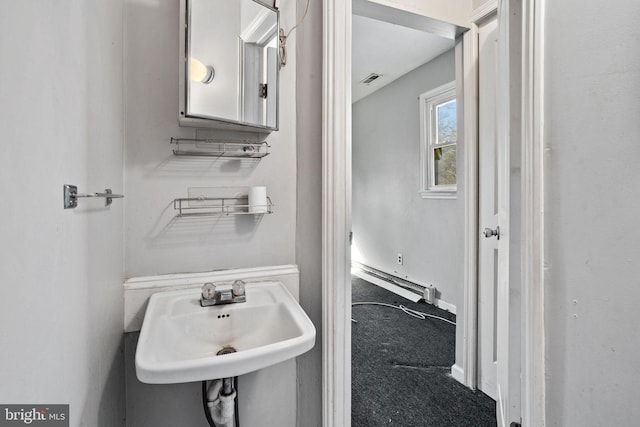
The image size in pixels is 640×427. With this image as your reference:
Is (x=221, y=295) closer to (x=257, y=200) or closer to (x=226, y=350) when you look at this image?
(x=226, y=350)

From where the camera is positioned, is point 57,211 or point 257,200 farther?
point 257,200

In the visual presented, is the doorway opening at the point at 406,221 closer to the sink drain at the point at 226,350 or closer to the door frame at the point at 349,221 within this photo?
the door frame at the point at 349,221

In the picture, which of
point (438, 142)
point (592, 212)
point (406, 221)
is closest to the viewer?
point (592, 212)

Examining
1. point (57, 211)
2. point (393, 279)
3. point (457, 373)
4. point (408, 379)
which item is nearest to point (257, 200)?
point (57, 211)

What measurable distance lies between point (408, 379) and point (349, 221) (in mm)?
1325

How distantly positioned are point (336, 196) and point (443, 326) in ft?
6.88

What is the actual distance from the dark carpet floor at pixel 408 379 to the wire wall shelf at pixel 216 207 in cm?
125

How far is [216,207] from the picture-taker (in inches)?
46.5

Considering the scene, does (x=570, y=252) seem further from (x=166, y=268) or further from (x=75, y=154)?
(x=166, y=268)

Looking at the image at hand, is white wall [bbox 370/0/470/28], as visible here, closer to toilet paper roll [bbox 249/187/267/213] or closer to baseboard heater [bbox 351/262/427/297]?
toilet paper roll [bbox 249/187/267/213]

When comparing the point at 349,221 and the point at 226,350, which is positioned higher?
the point at 349,221

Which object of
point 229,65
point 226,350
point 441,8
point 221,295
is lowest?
point 226,350

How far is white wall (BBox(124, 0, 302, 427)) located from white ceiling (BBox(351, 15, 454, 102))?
5.19ft

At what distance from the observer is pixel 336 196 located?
1.11 metres
